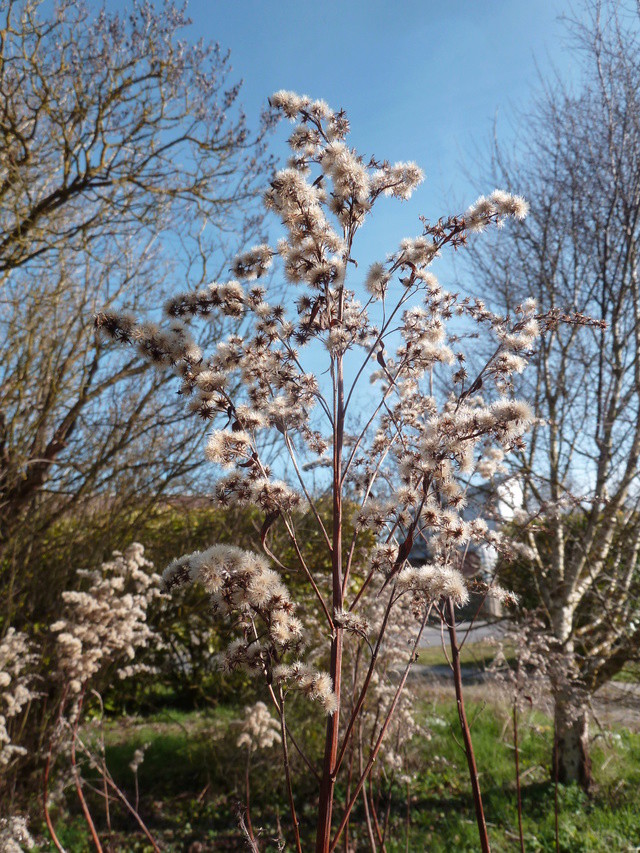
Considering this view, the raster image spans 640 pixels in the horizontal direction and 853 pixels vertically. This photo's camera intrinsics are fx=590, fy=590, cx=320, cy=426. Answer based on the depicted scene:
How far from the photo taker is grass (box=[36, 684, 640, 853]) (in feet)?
12.2

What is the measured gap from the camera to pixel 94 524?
5477mm

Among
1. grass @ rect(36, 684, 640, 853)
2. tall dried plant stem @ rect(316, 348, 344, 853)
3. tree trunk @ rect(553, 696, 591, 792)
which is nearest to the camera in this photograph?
tall dried plant stem @ rect(316, 348, 344, 853)

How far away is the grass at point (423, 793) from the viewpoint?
3715 millimetres

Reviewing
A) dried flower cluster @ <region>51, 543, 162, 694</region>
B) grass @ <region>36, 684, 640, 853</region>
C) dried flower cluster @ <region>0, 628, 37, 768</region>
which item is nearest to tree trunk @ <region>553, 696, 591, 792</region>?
grass @ <region>36, 684, 640, 853</region>

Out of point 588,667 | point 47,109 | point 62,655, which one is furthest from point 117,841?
point 47,109

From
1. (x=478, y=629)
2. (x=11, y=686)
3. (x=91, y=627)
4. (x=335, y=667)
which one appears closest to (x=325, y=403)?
(x=335, y=667)

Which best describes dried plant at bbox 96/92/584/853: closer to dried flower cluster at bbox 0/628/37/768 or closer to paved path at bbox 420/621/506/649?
paved path at bbox 420/621/506/649

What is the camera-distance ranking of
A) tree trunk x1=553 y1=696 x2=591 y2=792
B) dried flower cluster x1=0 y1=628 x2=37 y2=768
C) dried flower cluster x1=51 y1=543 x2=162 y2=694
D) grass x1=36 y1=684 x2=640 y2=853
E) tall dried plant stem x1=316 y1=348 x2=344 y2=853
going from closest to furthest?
tall dried plant stem x1=316 y1=348 x2=344 y2=853 → dried flower cluster x1=51 y1=543 x2=162 y2=694 → dried flower cluster x1=0 y1=628 x2=37 y2=768 → grass x1=36 y1=684 x2=640 y2=853 → tree trunk x1=553 y1=696 x2=591 y2=792

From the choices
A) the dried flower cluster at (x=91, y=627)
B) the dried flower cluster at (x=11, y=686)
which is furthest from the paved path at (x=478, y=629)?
the dried flower cluster at (x=11, y=686)

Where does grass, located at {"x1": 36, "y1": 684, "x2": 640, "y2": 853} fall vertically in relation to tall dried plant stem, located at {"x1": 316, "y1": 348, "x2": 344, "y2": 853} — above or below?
below

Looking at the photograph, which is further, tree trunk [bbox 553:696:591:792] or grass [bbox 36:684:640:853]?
tree trunk [bbox 553:696:591:792]

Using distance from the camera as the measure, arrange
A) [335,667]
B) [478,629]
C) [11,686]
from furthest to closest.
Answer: [478,629] → [11,686] → [335,667]

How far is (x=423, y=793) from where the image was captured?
4477mm

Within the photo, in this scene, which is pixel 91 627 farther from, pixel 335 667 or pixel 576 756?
pixel 576 756
